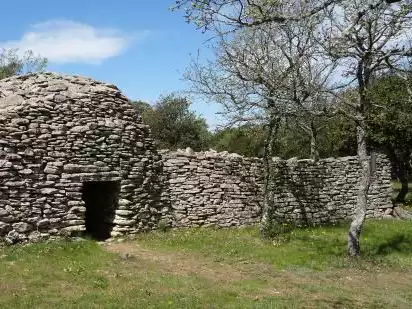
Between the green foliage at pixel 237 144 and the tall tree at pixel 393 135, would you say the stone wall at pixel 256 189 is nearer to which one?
the tall tree at pixel 393 135

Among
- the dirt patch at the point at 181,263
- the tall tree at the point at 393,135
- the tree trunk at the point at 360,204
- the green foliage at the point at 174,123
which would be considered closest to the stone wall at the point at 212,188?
the dirt patch at the point at 181,263

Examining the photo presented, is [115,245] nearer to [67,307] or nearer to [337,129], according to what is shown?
[67,307]

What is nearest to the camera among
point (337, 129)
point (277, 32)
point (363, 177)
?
point (363, 177)

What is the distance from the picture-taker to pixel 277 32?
16062 mm

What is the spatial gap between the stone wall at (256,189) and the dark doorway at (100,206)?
A: 6.16ft

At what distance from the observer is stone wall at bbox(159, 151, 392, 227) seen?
16484mm

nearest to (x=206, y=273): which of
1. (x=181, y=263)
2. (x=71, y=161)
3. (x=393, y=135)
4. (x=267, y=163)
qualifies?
(x=181, y=263)

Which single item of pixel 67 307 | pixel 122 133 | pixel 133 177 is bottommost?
pixel 67 307

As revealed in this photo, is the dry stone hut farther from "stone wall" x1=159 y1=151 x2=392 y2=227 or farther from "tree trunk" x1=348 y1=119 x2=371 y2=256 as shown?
"tree trunk" x1=348 y1=119 x2=371 y2=256

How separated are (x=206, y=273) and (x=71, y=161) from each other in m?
4.91

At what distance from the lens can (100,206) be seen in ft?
51.3

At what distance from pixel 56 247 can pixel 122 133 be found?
3.99 metres

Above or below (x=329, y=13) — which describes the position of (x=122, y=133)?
below

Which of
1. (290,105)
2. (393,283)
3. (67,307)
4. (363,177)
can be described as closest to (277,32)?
(290,105)
